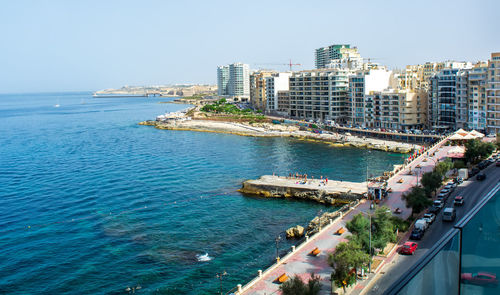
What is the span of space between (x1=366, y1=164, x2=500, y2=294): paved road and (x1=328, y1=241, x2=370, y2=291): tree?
81 centimetres

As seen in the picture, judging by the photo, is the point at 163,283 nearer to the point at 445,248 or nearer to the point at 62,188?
the point at 445,248

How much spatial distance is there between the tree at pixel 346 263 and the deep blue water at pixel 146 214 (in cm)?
471

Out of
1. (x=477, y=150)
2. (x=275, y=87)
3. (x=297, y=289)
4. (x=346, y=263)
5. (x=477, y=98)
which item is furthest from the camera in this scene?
(x=275, y=87)

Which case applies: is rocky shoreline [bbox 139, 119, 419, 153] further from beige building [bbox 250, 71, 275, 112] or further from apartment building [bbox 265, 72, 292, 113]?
beige building [bbox 250, 71, 275, 112]

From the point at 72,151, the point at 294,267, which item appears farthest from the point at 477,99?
the point at 72,151

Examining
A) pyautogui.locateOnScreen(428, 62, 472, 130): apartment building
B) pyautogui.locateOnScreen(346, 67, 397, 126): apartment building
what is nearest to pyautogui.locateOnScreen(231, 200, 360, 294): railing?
pyautogui.locateOnScreen(428, 62, 472, 130): apartment building

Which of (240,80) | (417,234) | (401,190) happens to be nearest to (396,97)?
(401,190)

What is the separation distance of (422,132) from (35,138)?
56394 millimetres

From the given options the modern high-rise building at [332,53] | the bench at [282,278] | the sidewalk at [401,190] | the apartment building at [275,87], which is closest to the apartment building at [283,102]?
the apartment building at [275,87]

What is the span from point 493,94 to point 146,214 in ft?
121

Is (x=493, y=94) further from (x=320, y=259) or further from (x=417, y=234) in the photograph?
(x=320, y=259)

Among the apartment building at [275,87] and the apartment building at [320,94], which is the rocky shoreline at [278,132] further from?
the apartment building at [275,87]

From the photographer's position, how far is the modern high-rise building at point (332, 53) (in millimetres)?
111875

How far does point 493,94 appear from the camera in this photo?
4359cm
